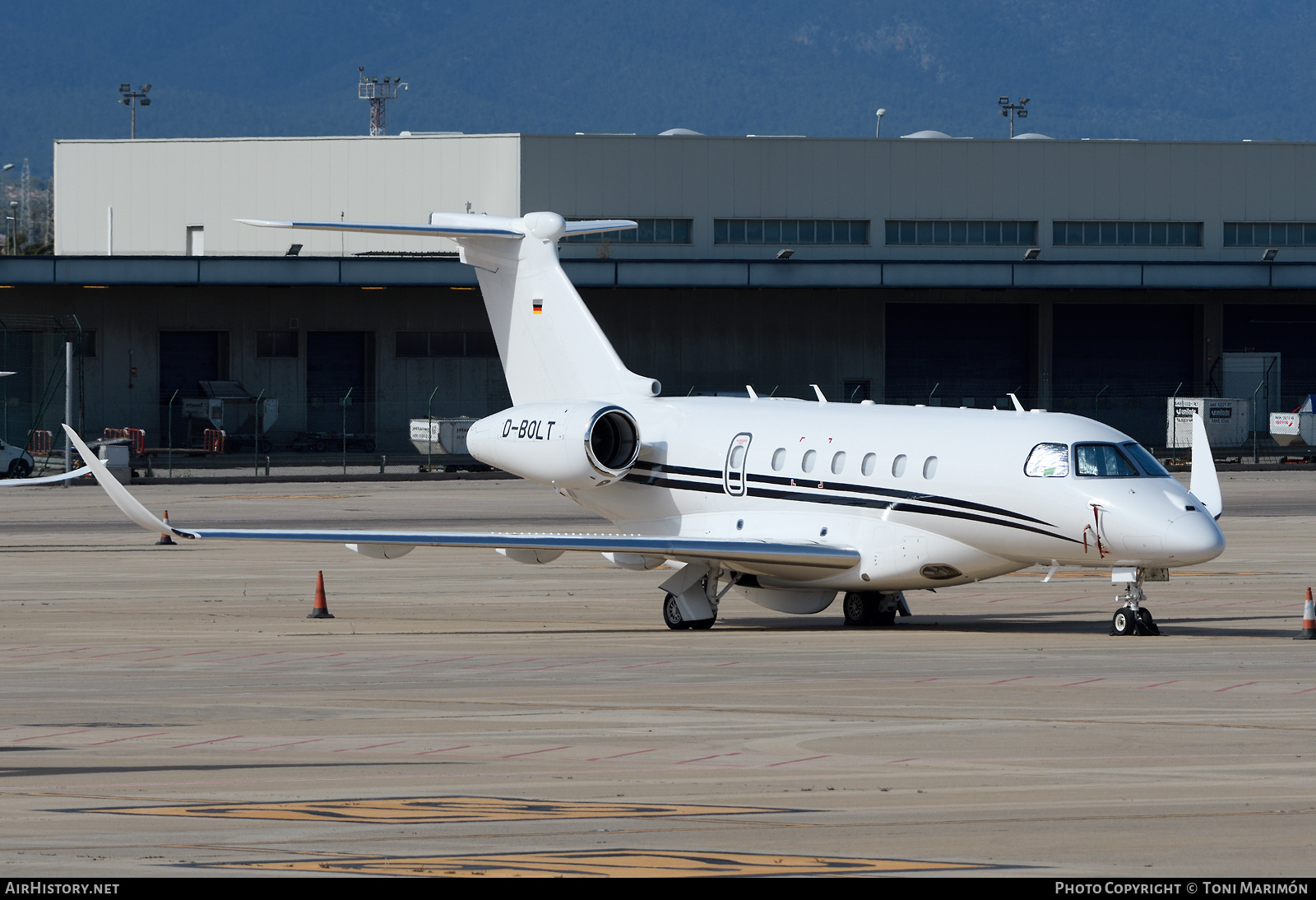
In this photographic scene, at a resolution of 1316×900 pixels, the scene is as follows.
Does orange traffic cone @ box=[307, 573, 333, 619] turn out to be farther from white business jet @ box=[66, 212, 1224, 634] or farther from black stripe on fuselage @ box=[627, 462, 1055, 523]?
black stripe on fuselage @ box=[627, 462, 1055, 523]

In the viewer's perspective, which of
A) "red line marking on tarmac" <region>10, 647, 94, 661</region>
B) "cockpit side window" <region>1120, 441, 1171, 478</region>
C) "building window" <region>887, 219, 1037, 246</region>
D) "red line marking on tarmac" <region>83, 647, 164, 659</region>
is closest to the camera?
"red line marking on tarmac" <region>10, 647, 94, 661</region>

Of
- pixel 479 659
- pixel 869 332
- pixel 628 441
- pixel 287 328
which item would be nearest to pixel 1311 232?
pixel 869 332

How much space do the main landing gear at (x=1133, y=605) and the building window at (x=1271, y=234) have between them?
59.6 meters

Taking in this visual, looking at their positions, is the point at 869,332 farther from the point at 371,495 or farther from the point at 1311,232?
the point at 371,495

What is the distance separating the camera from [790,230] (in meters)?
75.4

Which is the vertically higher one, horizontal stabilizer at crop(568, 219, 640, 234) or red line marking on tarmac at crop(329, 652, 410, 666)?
horizontal stabilizer at crop(568, 219, 640, 234)

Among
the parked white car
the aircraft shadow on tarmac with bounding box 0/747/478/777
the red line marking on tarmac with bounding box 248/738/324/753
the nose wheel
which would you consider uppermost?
the parked white car

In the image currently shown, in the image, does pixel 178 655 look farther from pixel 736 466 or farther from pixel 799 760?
pixel 799 760

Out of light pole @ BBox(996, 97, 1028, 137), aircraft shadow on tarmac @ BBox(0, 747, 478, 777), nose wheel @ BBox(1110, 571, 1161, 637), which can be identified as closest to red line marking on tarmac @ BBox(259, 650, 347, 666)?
aircraft shadow on tarmac @ BBox(0, 747, 478, 777)

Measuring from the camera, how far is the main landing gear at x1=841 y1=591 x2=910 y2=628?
2527 cm

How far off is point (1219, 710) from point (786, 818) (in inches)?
258

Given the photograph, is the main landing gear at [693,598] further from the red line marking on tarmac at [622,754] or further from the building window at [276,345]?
the building window at [276,345]

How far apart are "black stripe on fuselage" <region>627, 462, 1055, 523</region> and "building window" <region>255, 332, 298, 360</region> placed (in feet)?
159

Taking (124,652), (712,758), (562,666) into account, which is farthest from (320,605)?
(712,758)
